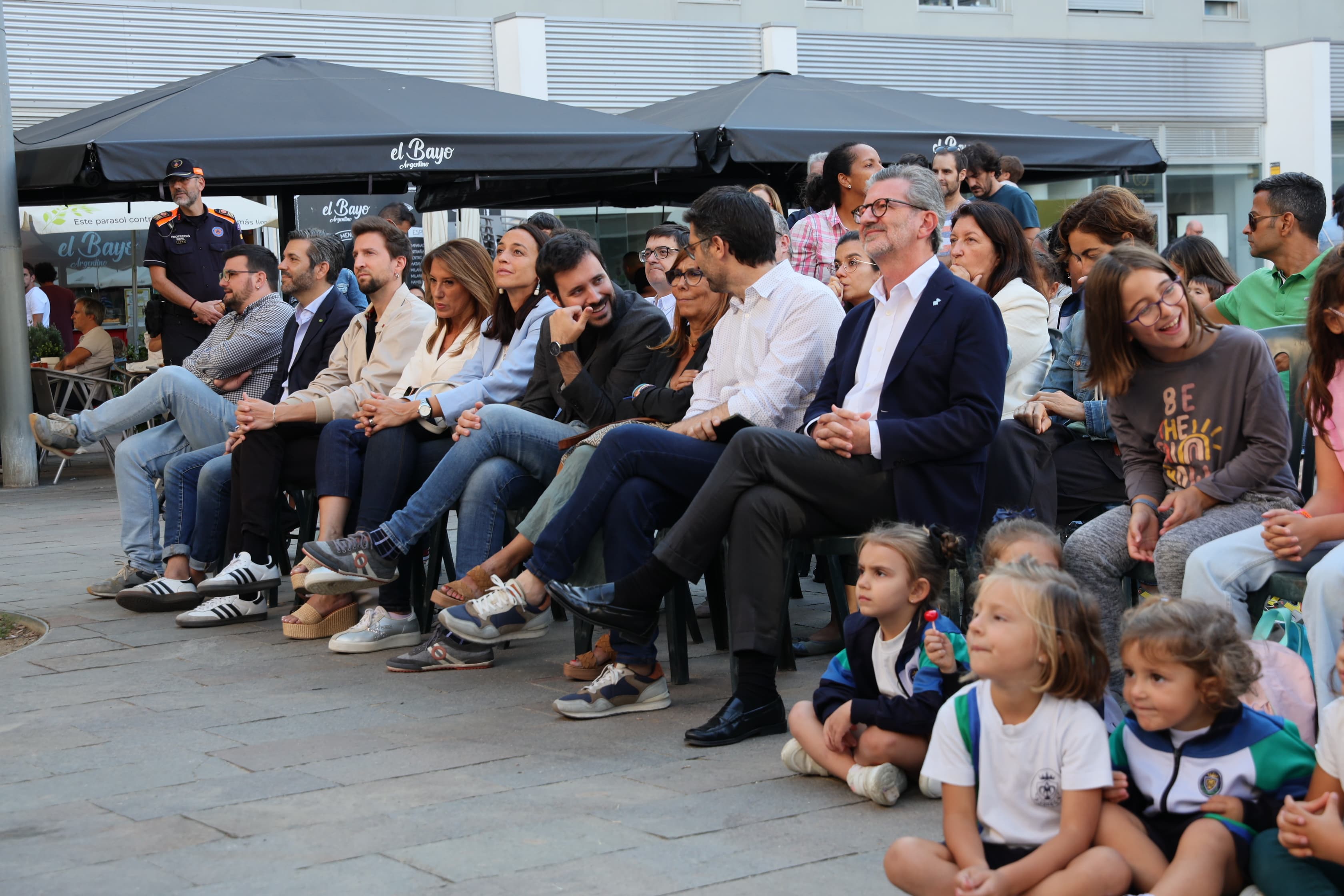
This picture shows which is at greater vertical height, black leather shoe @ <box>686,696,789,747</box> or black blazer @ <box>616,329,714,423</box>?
black blazer @ <box>616,329,714,423</box>

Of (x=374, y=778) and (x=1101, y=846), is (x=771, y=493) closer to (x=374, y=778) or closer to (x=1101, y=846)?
(x=374, y=778)

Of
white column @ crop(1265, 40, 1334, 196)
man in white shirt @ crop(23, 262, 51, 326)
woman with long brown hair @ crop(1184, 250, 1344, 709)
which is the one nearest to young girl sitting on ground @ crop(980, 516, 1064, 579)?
woman with long brown hair @ crop(1184, 250, 1344, 709)

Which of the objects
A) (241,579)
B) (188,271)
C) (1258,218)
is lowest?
(241,579)

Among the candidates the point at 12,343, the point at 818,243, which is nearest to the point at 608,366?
the point at 818,243

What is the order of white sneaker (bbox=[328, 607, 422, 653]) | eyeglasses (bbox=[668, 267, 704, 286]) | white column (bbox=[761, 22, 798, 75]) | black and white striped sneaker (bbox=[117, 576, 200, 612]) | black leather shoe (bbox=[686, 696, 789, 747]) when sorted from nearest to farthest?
black leather shoe (bbox=[686, 696, 789, 747]), eyeglasses (bbox=[668, 267, 704, 286]), white sneaker (bbox=[328, 607, 422, 653]), black and white striped sneaker (bbox=[117, 576, 200, 612]), white column (bbox=[761, 22, 798, 75])

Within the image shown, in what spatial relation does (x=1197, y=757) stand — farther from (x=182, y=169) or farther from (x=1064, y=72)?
(x=1064, y=72)

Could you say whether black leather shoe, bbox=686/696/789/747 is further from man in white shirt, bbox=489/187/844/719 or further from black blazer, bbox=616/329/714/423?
black blazer, bbox=616/329/714/423

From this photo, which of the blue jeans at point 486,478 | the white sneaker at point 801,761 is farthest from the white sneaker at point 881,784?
the blue jeans at point 486,478

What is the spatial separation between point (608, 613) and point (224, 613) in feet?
8.72

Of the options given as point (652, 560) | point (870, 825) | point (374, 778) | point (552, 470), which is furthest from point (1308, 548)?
point (552, 470)

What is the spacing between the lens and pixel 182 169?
9.09 meters

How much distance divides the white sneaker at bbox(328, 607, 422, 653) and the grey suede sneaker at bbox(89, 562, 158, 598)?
5.23ft

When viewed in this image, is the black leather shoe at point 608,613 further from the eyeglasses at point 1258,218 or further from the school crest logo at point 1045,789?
the eyeglasses at point 1258,218

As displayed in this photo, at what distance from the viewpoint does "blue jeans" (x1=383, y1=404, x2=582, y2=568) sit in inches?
219
